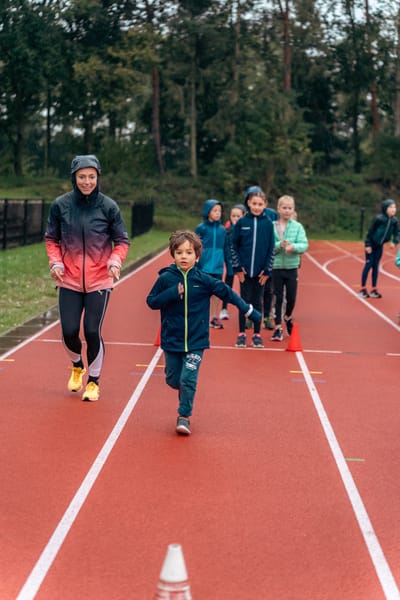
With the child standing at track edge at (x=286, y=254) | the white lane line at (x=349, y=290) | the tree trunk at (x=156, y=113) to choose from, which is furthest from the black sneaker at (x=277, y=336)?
the tree trunk at (x=156, y=113)

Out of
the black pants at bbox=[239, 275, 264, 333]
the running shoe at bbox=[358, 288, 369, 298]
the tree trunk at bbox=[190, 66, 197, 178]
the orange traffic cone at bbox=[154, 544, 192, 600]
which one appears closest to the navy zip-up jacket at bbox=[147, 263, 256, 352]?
the orange traffic cone at bbox=[154, 544, 192, 600]

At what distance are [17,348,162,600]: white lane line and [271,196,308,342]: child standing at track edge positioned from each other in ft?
14.5

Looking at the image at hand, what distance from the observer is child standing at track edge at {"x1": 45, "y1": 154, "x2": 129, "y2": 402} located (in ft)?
27.3

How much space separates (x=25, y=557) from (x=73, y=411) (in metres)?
3.38

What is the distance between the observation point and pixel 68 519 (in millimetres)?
5469

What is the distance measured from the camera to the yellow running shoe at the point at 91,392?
8609 mm

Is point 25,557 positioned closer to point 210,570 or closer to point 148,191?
point 210,570

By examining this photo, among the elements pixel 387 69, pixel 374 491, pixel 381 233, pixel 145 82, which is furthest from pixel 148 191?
pixel 374 491

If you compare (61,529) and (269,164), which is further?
(269,164)

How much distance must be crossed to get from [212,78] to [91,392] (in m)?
55.8

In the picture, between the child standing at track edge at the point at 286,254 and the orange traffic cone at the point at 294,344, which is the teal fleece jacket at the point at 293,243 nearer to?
the child standing at track edge at the point at 286,254

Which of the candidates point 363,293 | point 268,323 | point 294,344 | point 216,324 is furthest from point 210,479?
point 363,293

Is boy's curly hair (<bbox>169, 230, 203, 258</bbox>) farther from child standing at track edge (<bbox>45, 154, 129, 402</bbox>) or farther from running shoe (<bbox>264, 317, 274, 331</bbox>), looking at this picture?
running shoe (<bbox>264, 317, 274, 331</bbox>)

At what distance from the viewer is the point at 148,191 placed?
5903 centimetres
